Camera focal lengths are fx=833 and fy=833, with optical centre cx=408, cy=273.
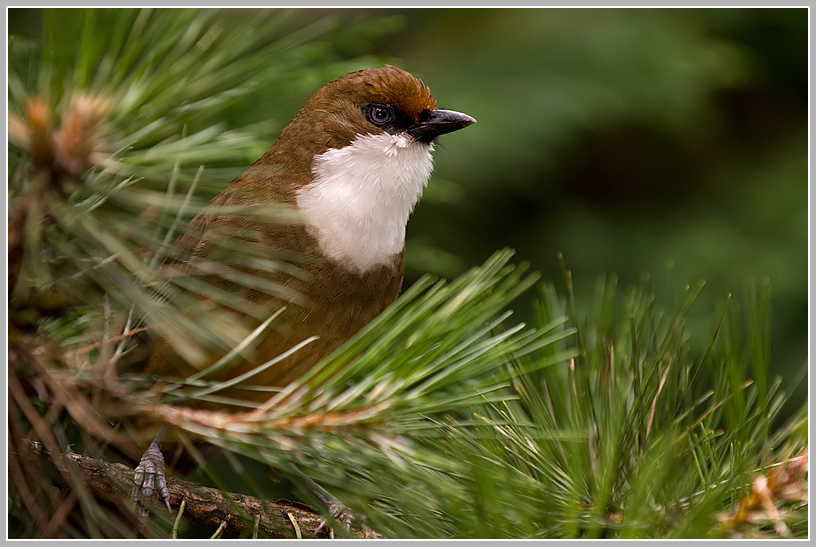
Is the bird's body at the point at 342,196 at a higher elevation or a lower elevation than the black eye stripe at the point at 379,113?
lower

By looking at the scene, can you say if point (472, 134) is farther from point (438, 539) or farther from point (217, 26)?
point (438, 539)

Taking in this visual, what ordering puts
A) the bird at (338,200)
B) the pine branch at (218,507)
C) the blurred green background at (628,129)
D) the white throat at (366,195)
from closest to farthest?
the pine branch at (218,507), the bird at (338,200), the white throat at (366,195), the blurred green background at (628,129)

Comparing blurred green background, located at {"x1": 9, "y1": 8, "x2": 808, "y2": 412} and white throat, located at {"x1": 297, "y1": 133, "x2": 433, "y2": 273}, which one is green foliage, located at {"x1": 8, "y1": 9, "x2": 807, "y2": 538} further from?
blurred green background, located at {"x1": 9, "y1": 8, "x2": 808, "y2": 412}

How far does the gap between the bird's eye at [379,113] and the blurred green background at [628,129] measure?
1035 mm

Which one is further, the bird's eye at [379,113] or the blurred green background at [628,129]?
the blurred green background at [628,129]

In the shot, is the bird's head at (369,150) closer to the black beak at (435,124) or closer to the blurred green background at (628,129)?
the black beak at (435,124)

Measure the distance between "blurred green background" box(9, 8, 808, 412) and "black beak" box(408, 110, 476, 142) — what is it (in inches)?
40.2

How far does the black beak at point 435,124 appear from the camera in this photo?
2.06 metres

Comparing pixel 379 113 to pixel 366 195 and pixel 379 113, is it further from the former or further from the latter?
pixel 366 195

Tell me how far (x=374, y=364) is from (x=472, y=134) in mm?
2162

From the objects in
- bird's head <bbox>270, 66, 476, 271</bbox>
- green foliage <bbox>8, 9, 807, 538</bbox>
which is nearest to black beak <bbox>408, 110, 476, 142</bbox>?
bird's head <bbox>270, 66, 476, 271</bbox>

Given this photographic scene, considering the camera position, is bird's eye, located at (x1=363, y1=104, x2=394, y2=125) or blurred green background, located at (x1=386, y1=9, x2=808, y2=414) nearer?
bird's eye, located at (x1=363, y1=104, x2=394, y2=125)

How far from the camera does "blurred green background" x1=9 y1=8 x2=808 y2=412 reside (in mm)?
3299

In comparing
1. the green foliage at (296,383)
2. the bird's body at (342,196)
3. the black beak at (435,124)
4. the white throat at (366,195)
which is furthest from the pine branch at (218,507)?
the black beak at (435,124)
